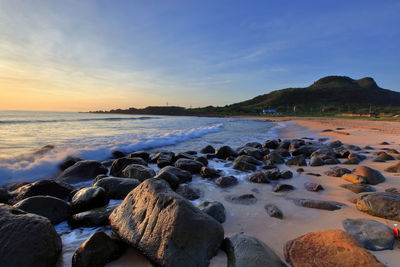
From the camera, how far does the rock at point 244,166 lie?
5.17 m

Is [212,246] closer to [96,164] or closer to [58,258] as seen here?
[58,258]

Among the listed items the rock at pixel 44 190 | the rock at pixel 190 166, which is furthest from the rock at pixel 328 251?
the rock at pixel 44 190

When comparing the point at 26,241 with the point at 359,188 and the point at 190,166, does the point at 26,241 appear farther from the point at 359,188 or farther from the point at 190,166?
the point at 359,188

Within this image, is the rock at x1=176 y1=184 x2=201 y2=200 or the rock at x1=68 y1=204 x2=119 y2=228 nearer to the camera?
the rock at x1=68 y1=204 x2=119 y2=228

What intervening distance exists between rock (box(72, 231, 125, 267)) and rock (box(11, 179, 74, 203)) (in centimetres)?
209

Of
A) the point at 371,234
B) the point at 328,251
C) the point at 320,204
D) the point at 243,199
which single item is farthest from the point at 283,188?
the point at 328,251

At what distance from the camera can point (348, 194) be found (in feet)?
11.2

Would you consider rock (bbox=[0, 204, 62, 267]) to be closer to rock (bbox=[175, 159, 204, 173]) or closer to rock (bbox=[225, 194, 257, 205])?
rock (bbox=[225, 194, 257, 205])

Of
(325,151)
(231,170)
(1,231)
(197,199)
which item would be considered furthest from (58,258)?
(325,151)

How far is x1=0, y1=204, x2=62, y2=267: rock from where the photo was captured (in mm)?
1752

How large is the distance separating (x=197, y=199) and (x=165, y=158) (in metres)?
2.79

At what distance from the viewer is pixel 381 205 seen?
8.61 ft

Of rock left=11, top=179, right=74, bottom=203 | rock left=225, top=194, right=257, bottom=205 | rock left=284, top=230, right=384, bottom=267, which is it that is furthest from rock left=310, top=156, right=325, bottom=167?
rock left=11, top=179, right=74, bottom=203

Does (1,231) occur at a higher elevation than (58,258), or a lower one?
higher
